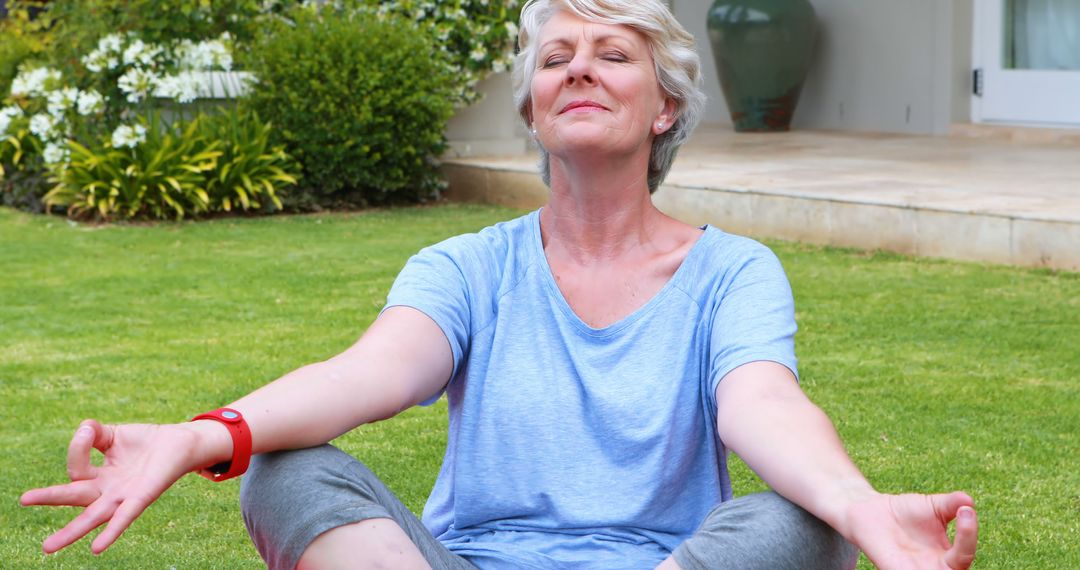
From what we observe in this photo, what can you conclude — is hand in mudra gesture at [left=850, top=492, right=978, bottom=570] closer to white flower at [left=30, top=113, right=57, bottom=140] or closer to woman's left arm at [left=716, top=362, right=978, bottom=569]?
woman's left arm at [left=716, top=362, right=978, bottom=569]

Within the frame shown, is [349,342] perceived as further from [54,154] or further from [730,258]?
[54,154]

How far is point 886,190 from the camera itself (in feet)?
24.7

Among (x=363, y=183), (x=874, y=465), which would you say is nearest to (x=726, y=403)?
(x=874, y=465)

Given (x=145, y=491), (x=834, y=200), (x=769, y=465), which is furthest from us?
(x=834, y=200)

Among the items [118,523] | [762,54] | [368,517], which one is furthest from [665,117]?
[762,54]

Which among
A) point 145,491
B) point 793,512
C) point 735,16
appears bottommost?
point 735,16

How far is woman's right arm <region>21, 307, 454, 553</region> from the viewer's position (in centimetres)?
182

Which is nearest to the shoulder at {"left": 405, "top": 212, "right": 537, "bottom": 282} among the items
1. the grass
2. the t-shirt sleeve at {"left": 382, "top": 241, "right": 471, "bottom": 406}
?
the t-shirt sleeve at {"left": 382, "top": 241, "right": 471, "bottom": 406}

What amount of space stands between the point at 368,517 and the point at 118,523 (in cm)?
33

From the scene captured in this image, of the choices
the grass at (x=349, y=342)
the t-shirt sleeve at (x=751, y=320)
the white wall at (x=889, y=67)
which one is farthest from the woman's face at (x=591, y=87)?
the white wall at (x=889, y=67)

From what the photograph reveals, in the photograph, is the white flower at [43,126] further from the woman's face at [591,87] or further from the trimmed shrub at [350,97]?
the woman's face at [591,87]

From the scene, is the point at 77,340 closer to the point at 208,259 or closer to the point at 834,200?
the point at 208,259

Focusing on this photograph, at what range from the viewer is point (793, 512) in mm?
1932

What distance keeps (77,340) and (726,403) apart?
390cm
